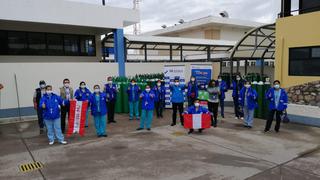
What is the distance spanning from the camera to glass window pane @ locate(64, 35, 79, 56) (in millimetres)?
15214

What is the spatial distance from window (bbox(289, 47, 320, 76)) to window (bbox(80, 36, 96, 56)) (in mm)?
10733

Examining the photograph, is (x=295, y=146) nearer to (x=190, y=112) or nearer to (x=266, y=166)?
(x=266, y=166)

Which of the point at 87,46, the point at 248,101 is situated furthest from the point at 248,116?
the point at 87,46

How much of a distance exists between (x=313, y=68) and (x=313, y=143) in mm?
3606

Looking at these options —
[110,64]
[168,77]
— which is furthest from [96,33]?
[168,77]

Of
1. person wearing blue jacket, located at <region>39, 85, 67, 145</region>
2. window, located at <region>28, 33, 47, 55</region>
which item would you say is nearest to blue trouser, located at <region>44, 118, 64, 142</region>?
person wearing blue jacket, located at <region>39, 85, 67, 145</region>

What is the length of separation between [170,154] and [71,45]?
434 inches

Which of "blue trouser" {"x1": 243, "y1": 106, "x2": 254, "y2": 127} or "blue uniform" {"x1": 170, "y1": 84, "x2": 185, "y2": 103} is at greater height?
"blue uniform" {"x1": 170, "y1": 84, "x2": 185, "y2": 103}

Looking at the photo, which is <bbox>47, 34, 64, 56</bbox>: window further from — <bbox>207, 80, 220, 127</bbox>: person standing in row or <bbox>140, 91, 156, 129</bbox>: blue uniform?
<bbox>207, 80, 220, 127</bbox>: person standing in row

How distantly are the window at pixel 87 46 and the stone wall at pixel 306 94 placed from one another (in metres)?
10.9

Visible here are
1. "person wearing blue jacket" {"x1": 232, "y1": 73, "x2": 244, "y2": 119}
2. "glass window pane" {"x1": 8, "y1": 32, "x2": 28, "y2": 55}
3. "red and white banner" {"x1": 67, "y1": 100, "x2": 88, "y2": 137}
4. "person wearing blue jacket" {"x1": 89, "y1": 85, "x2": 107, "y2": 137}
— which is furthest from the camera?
"glass window pane" {"x1": 8, "y1": 32, "x2": 28, "y2": 55}

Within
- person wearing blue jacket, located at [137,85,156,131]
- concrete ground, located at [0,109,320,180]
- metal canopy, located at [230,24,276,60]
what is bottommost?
concrete ground, located at [0,109,320,180]

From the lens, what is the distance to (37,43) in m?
14.3

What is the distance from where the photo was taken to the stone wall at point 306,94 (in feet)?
31.1
